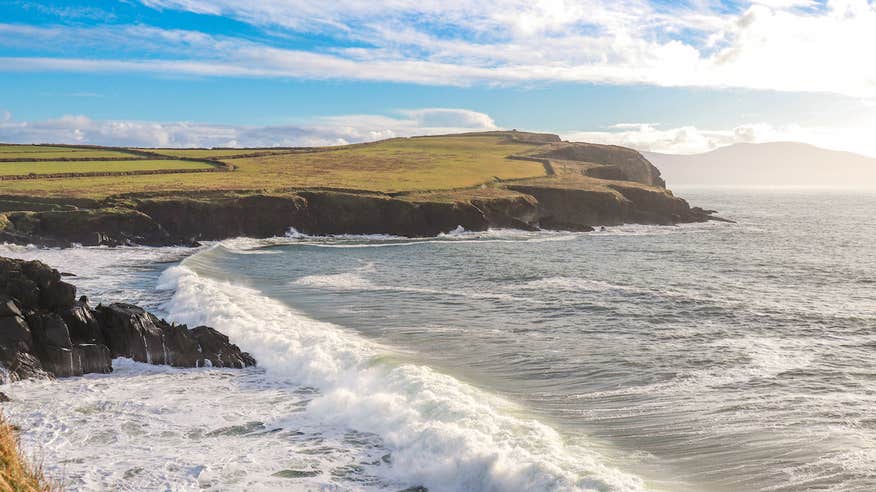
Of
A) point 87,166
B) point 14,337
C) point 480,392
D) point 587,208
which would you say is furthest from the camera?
point 587,208

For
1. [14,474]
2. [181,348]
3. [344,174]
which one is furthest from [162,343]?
[344,174]

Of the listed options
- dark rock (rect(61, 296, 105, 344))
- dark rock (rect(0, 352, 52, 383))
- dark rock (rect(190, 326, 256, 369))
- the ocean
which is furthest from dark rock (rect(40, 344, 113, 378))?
dark rock (rect(190, 326, 256, 369))

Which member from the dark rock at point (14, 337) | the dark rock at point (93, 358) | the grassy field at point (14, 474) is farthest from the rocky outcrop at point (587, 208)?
the grassy field at point (14, 474)

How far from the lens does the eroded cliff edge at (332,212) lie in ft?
204

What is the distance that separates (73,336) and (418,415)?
14.0m

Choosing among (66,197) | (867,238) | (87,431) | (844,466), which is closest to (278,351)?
(87,431)

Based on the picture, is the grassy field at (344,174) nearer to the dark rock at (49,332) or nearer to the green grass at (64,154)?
the green grass at (64,154)

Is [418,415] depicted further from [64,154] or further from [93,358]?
[64,154]

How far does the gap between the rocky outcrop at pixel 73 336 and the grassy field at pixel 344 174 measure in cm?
4978

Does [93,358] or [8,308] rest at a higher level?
[8,308]

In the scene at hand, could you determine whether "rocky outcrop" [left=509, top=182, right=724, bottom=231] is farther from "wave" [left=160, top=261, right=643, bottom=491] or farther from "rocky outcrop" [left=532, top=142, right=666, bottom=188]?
"wave" [left=160, top=261, right=643, bottom=491]

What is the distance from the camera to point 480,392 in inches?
854

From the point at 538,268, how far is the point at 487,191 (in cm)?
4636

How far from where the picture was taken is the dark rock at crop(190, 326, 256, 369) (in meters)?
25.2
